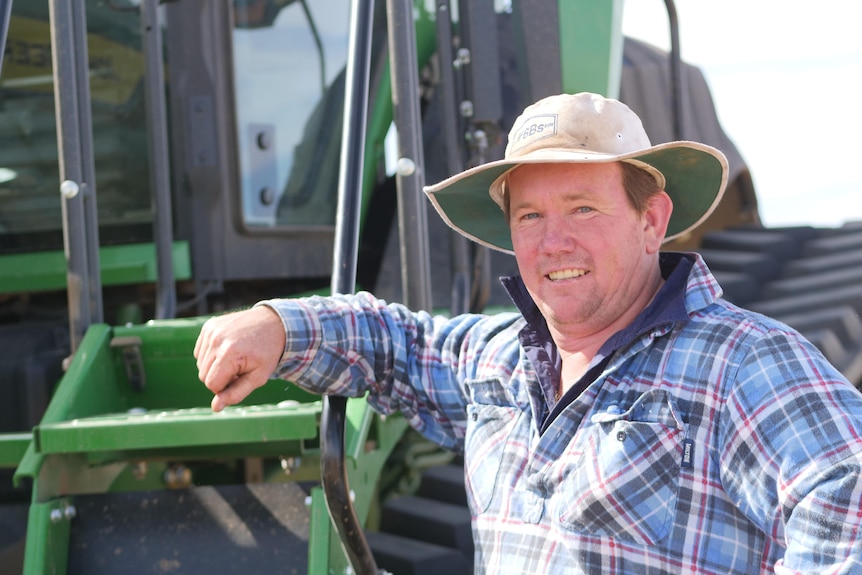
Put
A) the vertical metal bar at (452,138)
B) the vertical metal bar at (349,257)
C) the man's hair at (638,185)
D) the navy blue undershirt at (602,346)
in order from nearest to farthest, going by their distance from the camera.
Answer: the navy blue undershirt at (602,346) → the man's hair at (638,185) → the vertical metal bar at (349,257) → the vertical metal bar at (452,138)

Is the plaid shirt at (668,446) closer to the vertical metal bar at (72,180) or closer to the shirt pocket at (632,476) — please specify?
the shirt pocket at (632,476)

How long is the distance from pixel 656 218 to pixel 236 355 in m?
0.74

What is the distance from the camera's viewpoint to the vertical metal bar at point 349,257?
6.51 ft

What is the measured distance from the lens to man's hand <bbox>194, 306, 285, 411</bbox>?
1.85 metres

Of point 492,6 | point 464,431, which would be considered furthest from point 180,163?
point 464,431

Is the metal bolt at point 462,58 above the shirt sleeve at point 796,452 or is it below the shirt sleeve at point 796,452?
above

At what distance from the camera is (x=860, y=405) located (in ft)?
4.90

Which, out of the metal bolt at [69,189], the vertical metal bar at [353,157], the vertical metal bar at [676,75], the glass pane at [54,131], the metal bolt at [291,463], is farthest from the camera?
the vertical metal bar at [676,75]

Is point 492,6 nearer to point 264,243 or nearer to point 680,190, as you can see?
point 264,243

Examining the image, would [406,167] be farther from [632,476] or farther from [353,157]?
[632,476]

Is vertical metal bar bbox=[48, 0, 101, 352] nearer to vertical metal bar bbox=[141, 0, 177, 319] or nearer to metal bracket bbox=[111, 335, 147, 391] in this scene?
metal bracket bbox=[111, 335, 147, 391]

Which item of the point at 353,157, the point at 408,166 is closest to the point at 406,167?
the point at 408,166

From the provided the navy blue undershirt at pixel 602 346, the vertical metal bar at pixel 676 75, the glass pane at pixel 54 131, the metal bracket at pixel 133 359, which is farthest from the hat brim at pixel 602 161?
the vertical metal bar at pixel 676 75

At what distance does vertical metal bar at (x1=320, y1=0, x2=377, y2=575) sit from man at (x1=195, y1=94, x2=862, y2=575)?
2.5 inches
